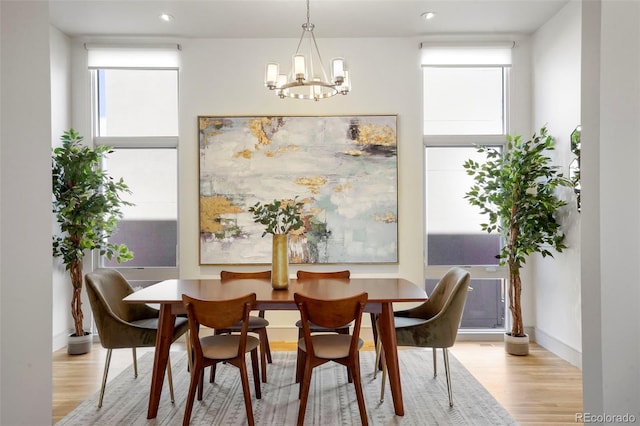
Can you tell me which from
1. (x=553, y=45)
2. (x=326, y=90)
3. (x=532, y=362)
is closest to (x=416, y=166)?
(x=326, y=90)

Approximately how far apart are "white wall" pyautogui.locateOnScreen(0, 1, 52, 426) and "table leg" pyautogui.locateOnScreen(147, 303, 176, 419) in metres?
1.12

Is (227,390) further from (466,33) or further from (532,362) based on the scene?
(466,33)

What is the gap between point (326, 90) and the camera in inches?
177

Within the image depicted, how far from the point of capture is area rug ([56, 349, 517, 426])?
109 inches

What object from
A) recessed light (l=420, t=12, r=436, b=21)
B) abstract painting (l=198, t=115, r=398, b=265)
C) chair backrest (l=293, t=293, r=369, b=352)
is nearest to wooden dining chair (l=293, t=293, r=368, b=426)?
chair backrest (l=293, t=293, r=369, b=352)

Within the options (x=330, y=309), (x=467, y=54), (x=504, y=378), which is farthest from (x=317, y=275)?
(x=467, y=54)

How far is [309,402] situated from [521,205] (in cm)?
257

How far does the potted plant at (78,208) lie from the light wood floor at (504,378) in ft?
1.54

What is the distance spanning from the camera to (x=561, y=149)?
4.08m

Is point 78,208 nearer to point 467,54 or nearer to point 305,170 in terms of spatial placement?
point 305,170

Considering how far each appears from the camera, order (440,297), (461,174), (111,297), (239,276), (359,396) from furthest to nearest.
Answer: (461,174) < (239,276) < (440,297) < (111,297) < (359,396)

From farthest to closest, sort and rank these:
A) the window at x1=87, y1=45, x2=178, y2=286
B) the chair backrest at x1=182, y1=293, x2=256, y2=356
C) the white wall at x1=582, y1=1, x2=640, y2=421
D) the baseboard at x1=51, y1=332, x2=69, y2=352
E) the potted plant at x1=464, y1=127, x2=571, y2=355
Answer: the window at x1=87, y1=45, x2=178, y2=286 → the baseboard at x1=51, y1=332, x2=69, y2=352 → the potted plant at x1=464, y1=127, x2=571, y2=355 → the chair backrest at x1=182, y1=293, x2=256, y2=356 → the white wall at x1=582, y1=1, x2=640, y2=421

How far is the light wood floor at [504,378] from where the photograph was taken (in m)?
2.94

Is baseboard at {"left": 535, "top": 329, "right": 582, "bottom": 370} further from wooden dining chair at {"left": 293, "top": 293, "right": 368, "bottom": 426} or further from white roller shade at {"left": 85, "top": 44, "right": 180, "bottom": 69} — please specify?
white roller shade at {"left": 85, "top": 44, "right": 180, "bottom": 69}
